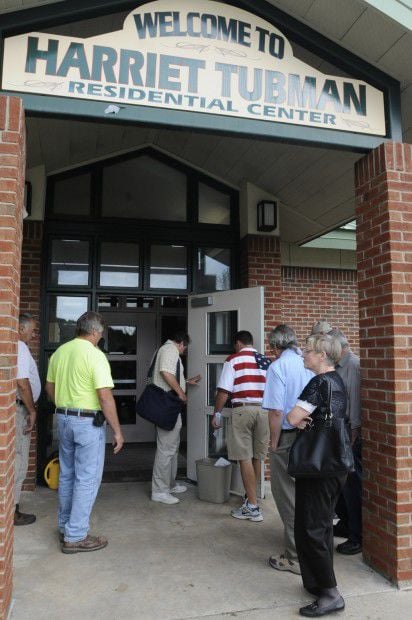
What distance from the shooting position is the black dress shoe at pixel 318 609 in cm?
289

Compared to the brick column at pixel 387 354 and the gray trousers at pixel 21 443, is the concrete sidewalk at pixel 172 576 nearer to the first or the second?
the brick column at pixel 387 354

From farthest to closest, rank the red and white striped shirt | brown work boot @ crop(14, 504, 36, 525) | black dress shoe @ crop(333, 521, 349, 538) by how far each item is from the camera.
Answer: the red and white striped shirt
brown work boot @ crop(14, 504, 36, 525)
black dress shoe @ crop(333, 521, 349, 538)

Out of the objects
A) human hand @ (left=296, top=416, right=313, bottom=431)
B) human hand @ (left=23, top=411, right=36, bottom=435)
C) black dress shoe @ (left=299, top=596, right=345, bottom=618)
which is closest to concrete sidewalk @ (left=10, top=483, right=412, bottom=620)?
black dress shoe @ (left=299, top=596, right=345, bottom=618)

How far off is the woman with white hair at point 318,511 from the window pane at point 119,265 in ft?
10.7

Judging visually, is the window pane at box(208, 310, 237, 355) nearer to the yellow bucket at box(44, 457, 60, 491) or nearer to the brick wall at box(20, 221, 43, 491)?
the brick wall at box(20, 221, 43, 491)

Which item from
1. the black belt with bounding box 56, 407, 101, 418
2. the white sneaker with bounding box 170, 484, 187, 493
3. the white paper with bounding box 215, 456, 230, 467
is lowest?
the white sneaker with bounding box 170, 484, 187, 493

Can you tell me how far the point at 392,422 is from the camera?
3.38 metres

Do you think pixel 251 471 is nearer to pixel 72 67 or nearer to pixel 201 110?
pixel 201 110

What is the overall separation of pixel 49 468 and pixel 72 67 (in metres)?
3.99

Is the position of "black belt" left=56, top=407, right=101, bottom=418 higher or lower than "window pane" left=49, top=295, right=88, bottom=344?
lower

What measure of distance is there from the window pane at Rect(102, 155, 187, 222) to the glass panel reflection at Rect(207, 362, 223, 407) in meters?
1.83

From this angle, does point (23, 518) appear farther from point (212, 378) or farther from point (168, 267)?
point (168, 267)

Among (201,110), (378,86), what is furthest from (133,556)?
(378,86)

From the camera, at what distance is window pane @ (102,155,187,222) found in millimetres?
5832
